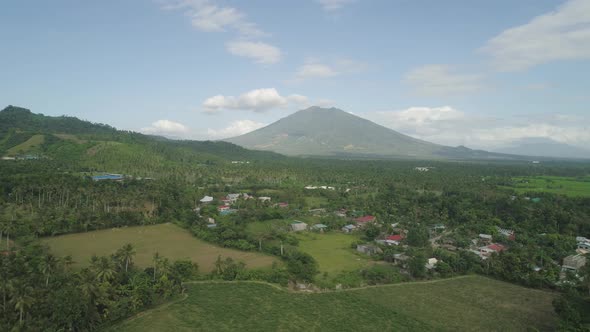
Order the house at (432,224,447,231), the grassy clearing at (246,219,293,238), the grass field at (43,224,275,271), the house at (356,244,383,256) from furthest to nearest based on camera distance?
the house at (432,224,447,231) → the grassy clearing at (246,219,293,238) → the house at (356,244,383,256) → the grass field at (43,224,275,271)

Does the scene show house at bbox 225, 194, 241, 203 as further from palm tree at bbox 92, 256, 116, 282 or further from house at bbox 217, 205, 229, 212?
palm tree at bbox 92, 256, 116, 282

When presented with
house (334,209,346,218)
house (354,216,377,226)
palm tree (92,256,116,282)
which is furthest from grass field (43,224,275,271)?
house (334,209,346,218)

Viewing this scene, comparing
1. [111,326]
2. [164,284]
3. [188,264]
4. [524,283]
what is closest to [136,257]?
[188,264]

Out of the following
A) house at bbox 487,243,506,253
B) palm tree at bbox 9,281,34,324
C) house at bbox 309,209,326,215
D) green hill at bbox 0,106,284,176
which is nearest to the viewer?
palm tree at bbox 9,281,34,324

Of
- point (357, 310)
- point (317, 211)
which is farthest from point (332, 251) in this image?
point (317, 211)

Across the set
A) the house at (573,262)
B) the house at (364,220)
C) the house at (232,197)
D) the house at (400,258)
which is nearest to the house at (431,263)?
the house at (400,258)

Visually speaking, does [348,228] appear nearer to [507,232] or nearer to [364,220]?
[364,220]
